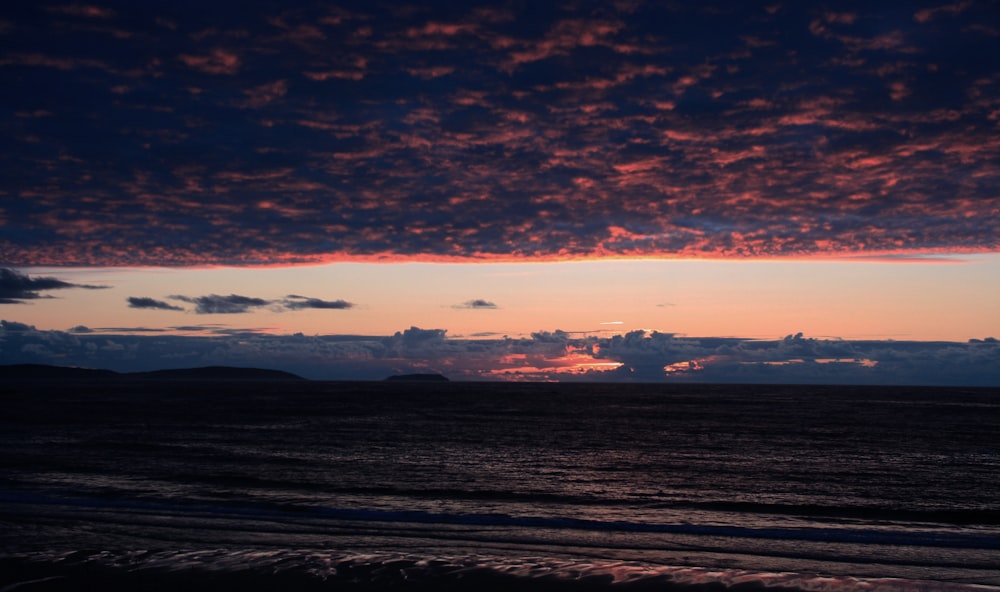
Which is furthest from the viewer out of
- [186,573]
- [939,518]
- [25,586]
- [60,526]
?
[939,518]

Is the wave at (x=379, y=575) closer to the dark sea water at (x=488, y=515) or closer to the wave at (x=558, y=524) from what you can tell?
the dark sea water at (x=488, y=515)

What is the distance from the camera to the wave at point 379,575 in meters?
13.6

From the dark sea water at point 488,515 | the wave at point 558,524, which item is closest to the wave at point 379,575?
the dark sea water at point 488,515

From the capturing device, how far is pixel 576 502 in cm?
2503

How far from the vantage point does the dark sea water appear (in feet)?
47.8

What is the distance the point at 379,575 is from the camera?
567 inches

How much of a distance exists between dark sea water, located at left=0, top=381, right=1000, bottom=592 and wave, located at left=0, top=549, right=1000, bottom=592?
7cm

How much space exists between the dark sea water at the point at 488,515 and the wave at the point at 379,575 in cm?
7

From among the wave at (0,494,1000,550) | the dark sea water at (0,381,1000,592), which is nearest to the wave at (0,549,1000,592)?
the dark sea water at (0,381,1000,592)

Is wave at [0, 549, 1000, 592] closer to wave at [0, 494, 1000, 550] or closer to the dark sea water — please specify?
the dark sea water

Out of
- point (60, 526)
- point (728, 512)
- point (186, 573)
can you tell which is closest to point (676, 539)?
point (728, 512)

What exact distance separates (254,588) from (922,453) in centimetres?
4443

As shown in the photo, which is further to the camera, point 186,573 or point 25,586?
point 186,573

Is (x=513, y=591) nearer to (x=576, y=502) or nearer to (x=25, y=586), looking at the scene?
(x=25, y=586)
